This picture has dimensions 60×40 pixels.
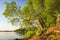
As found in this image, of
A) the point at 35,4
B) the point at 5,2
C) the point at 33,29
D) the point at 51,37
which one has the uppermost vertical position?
the point at 5,2

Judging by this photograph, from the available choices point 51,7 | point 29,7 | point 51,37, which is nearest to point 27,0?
point 29,7

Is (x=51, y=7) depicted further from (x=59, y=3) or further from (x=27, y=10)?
(x=27, y=10)

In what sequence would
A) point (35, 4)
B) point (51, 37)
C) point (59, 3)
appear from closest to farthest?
point (51, 37), point (59, 3), point (35, 4)

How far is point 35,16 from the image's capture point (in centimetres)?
1514

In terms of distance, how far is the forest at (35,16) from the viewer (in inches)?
535

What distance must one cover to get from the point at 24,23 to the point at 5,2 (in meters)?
2.16

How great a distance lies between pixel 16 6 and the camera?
54.7ft

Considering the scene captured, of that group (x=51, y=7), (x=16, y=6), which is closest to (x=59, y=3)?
(x=51, y=7)

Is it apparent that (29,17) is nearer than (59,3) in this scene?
No

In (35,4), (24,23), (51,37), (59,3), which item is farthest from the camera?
(24,23)

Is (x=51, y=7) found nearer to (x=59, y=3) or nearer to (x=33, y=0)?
(x=59, y=3)

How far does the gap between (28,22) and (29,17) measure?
1.16 feet

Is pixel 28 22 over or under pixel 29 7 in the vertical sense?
under

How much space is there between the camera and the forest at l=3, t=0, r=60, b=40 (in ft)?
44.6
